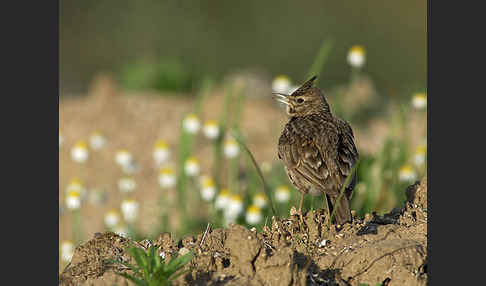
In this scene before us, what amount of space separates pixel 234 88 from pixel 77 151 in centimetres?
262

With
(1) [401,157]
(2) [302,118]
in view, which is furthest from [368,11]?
(2) [302,118]

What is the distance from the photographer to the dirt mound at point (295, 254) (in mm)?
4238

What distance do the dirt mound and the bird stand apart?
0.85 feet

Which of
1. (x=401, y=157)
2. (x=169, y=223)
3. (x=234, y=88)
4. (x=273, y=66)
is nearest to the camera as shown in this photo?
(x=401, y=157)

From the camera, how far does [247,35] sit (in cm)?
1891

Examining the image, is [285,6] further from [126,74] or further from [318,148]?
[318,148]

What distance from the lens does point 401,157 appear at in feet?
26.5

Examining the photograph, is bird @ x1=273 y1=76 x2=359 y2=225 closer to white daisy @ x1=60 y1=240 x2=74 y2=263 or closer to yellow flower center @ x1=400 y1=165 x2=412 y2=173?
yellow flower center @ x1=400 y1=165 x2=412 y2=173

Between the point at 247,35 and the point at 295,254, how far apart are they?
48.4 ft

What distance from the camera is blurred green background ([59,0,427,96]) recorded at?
17.0m

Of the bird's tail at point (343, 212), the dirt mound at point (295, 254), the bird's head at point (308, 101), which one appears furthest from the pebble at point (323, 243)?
the bird's head at point (308, 101)

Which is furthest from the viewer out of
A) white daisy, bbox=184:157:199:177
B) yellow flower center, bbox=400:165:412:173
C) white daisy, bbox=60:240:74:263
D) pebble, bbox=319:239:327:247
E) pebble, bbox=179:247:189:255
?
white daisy, bbox=184:157:199:177

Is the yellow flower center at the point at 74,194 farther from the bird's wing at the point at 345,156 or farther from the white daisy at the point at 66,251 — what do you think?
the bird's wing at the point at 345,156

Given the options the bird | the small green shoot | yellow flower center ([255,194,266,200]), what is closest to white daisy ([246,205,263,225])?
yellow flower center ([255,194,266,200])
